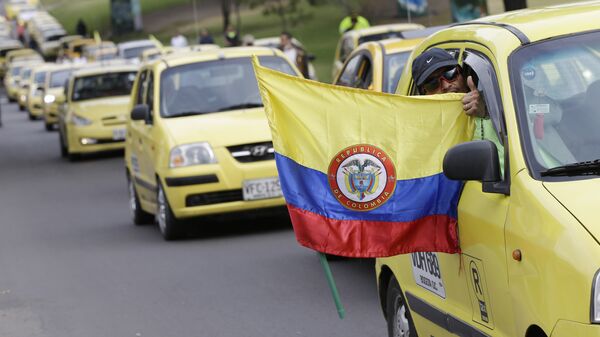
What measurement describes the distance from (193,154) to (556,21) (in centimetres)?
786

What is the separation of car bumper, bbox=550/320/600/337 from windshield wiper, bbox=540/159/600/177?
71 cm

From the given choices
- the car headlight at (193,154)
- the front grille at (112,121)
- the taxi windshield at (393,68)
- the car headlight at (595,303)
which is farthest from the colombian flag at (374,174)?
the front grille at (112,121)

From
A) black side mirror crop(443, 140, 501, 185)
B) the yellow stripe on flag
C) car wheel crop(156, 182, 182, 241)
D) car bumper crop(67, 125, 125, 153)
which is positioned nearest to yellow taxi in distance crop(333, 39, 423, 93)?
car wheel crop(156, 182, 182, 241)

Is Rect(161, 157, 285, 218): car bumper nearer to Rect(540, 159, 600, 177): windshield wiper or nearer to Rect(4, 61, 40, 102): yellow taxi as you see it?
Rect(540, 159, 600, 177): windshield wiper

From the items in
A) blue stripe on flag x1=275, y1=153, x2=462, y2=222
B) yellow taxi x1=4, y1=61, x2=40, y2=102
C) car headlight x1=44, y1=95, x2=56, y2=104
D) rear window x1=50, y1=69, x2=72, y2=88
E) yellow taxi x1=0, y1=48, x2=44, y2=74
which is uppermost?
blue stripe on flag x1=275, y1=153, x2=462, y2=222

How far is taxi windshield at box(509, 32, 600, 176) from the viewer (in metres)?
5.63

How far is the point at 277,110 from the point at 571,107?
1243mm

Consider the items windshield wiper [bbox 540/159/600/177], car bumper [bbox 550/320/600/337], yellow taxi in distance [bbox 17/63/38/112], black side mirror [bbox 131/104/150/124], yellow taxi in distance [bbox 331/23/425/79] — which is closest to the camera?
car bumper [bbox 550/320/600/337]

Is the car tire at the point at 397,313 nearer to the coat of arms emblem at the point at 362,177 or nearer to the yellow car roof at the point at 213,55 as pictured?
the coat of arms emblem at the point at 362,177

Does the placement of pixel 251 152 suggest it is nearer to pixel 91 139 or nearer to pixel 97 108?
pixel 97 108

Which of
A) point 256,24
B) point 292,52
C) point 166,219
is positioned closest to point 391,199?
point 166,219

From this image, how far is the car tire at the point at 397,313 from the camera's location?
7.12m

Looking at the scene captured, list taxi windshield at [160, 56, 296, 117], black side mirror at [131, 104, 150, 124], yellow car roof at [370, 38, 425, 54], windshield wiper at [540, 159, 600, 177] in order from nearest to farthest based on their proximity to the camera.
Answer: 1. windshield wiper at [540, 159, 600, 177]
2. yellow car roof at [370, 38, 425, 54]
3. black side mirror at [131, 104, 150, 124]
4. taxi windshield at [160, 56, 296, 117]

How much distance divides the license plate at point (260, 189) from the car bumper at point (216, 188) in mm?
29
